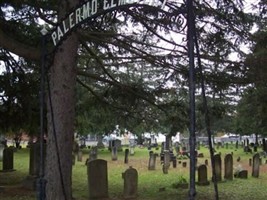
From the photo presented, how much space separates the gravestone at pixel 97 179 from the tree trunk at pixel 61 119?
3.89 meters

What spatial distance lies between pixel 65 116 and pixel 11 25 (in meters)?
4.01

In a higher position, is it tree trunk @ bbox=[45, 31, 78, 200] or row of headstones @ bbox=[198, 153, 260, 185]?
tree trunk @ bbox=[45, 31, 78, 200]

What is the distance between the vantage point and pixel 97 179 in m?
12.3

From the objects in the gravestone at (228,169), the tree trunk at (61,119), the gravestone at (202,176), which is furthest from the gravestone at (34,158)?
the tree trunk at (61,119)

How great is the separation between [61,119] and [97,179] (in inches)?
184

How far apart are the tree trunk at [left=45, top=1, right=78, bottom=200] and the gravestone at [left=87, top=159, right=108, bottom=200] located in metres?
3.89

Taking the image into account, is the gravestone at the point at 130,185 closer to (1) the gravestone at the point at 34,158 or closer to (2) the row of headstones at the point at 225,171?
(2) the row of headstones at the point at 225,171

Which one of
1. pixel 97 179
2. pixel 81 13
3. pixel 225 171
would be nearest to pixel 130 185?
pixel 97 179

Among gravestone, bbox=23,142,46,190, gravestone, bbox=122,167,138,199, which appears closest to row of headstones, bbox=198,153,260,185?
gravestone, bbox=122,167,138,199

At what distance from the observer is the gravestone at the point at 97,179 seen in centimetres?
1213

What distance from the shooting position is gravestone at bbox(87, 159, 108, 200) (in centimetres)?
1213

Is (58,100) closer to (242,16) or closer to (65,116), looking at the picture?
(65,116)

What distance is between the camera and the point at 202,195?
41.3 ft

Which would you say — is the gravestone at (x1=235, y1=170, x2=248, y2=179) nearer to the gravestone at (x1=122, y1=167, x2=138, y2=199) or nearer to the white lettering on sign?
the gravestone at (x1=122, y1=167, x2=138, y2=199)
